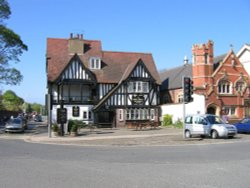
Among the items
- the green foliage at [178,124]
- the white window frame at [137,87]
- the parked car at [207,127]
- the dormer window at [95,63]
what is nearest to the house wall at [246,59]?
the green foliage at [178,124]

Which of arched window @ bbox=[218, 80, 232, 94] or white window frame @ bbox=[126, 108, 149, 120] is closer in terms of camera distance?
arched window @ bbox=[218, 80, 232, 94]

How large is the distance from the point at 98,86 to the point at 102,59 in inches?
207

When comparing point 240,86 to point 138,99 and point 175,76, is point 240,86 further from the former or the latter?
point 138,99

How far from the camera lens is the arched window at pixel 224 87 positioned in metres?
50.8

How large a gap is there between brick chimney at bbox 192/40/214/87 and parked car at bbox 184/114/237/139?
1861 centimetres

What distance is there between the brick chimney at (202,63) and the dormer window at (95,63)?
12.9m

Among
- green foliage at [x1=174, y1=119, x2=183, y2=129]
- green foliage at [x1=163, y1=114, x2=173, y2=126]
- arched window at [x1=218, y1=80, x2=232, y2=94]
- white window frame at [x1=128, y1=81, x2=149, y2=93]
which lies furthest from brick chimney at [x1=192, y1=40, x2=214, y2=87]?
white window frame at [x1=128, y1=81, x2=149, y2=93]

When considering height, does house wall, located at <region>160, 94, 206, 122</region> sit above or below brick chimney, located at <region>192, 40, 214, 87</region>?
below

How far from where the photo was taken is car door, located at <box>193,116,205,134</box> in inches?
1192

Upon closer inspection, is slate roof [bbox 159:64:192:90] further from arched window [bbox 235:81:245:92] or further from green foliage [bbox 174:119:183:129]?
arched window [bbox 235:81:245:92]

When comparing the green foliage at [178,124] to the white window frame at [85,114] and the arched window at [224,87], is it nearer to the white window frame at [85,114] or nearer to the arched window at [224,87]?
the arched window at [224,87]

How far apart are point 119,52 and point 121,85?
871cm

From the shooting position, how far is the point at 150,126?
156ft

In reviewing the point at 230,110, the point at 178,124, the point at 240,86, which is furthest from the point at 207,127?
the point at 240,86
